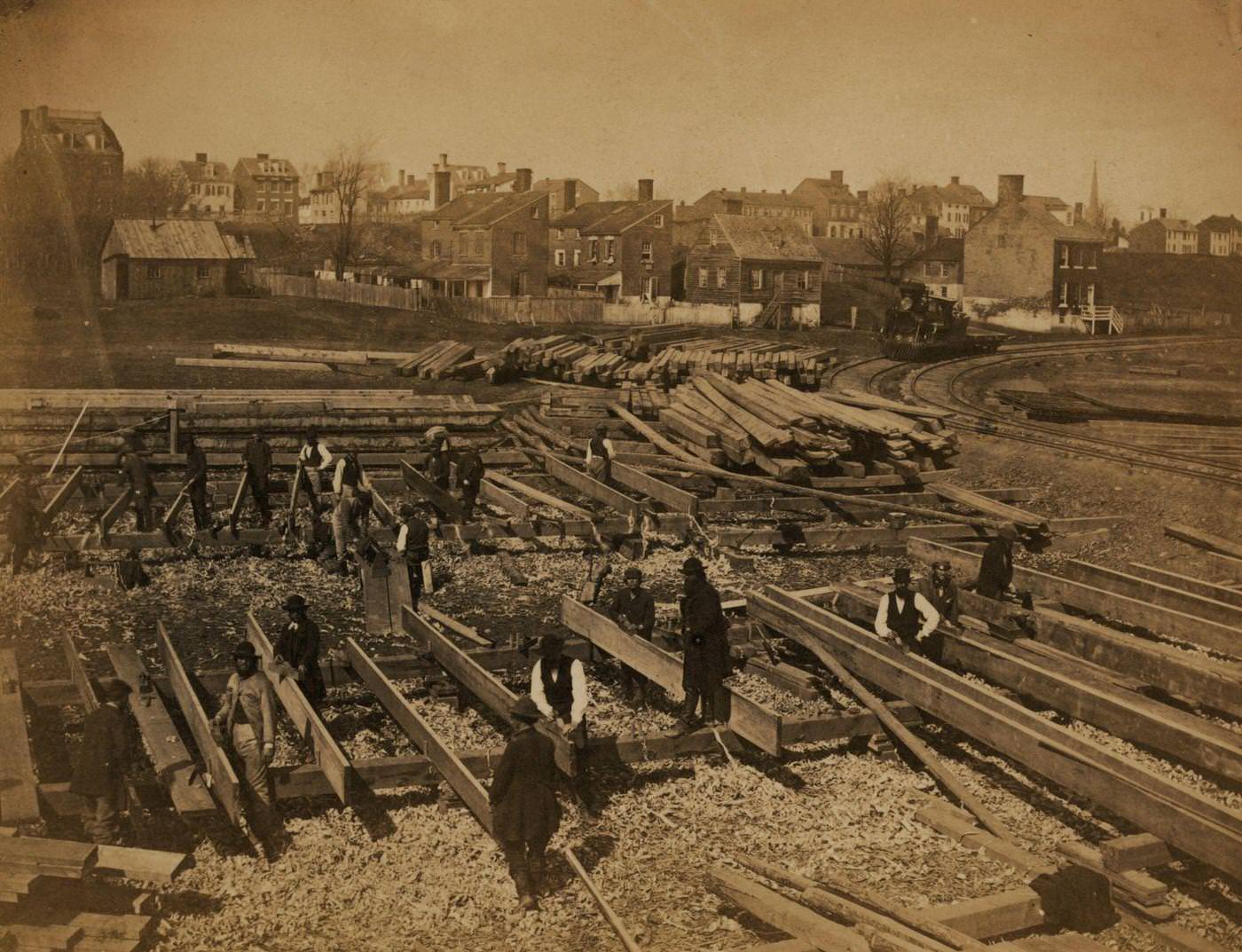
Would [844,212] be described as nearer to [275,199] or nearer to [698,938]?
[275,199]

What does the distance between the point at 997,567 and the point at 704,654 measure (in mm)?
4395

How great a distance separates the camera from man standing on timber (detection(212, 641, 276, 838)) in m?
8.17

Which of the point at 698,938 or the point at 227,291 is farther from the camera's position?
the point at 227,291

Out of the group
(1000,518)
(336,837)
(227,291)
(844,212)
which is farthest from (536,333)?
(844,212)

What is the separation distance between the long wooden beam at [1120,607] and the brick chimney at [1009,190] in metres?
49.5

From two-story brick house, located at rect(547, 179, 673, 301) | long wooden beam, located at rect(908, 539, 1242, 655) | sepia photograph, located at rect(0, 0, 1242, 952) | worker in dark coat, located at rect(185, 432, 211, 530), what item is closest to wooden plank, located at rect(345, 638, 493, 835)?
sepia photograph, located at rect(0, 0, 1242, 952)

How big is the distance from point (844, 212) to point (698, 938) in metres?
106

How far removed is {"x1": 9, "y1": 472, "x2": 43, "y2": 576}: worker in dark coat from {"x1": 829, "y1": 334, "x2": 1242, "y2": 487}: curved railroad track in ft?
61.3

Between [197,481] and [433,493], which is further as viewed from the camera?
[433,493]

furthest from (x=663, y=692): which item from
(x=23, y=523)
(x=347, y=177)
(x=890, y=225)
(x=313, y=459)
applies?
(x=890, y=225)

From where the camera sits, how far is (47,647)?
39.4 feet

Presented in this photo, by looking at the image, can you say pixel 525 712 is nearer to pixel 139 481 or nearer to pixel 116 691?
pixel 116 691

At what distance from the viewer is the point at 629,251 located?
60.2m

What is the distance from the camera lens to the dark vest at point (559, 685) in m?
8.83
